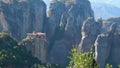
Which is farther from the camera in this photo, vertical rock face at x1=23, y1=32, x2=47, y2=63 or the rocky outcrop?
the rocky outcrop

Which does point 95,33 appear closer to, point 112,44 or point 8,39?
point 112,44

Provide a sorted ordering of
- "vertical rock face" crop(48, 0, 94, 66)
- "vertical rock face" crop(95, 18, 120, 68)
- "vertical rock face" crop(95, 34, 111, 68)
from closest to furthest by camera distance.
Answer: "vertical rock face" crop(95, 34, 111, 68), "vertical rock face" crop(95, 18, 120, 68), "vertical rock face" crop(48, 0, 94, 66)

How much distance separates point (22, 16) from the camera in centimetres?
10612

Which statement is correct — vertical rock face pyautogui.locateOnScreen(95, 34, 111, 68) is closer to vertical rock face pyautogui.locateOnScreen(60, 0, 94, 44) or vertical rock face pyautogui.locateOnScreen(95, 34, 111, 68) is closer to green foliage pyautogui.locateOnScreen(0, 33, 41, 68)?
vertical rock face pyautogui.locateOnScreen(60, 0, 94, 44)

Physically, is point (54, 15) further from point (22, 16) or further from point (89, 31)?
point (89, 31)

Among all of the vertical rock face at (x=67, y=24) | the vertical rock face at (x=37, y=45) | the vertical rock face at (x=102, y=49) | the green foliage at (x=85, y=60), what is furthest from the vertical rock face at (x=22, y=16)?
the green foliage at (x=85, y=60)

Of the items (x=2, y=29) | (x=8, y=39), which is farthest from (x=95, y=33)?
(x=8, y=39)

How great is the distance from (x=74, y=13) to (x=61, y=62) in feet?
47.0

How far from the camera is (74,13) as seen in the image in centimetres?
11206

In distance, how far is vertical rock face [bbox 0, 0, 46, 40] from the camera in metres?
Answer: 103

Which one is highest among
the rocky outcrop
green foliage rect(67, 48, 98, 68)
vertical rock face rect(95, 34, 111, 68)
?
green foliage rect(67, 48, 98, 68)

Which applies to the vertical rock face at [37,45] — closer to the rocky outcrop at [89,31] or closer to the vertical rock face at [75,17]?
the rocky outcrop at [89,31]

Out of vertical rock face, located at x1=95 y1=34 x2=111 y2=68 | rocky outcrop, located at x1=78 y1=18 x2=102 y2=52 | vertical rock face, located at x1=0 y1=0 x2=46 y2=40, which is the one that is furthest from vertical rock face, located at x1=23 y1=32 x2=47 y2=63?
rocky outcrop, located at x1=78 y1=18 x2=102 y2=52

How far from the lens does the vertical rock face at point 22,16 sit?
103m
